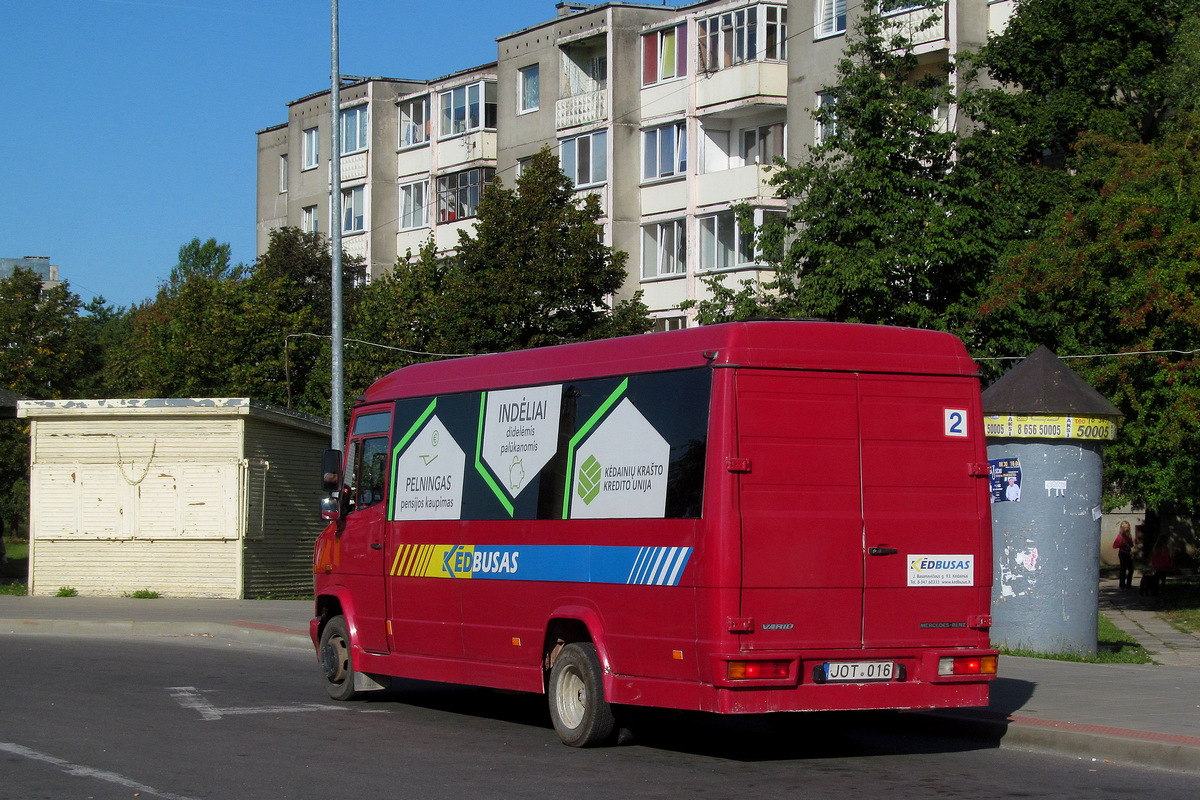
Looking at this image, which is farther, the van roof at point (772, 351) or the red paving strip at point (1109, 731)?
the red paving strip at point (1109, 731)

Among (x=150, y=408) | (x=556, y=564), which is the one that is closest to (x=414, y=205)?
(x=150, y=408)

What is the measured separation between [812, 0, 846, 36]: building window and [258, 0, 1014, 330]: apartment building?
53mm

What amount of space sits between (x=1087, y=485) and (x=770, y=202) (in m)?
26.4

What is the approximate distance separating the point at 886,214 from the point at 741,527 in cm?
1741

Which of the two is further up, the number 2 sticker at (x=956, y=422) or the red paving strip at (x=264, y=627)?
the number 2 sticker at (x=956, y=422)

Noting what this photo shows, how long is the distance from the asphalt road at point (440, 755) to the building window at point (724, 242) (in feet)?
94.8

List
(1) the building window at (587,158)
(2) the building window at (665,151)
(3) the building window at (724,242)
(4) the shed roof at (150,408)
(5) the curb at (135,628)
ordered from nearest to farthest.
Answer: (5) the curb at (135,628), (4) the shed roof at (150,408), (3) the building window at (724,242), (2) the building window at (665,151), (1) the building window at (587,158)

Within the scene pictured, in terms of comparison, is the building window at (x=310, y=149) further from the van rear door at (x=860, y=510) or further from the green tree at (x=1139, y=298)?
the van rear door at (x=860, y=510)

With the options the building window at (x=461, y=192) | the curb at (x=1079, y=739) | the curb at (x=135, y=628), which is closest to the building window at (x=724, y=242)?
the building window at (x=461, y=192)

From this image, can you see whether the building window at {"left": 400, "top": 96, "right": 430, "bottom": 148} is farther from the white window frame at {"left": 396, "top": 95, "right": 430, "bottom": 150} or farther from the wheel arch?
the wheel arch

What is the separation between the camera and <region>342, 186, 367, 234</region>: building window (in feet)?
192

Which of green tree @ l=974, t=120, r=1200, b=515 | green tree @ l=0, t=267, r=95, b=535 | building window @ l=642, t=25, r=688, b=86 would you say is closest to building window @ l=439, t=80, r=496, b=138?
building window @ l=642, t=25, r=688, b=86

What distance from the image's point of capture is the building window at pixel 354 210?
58.4 meters

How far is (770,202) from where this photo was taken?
41.0m
